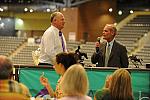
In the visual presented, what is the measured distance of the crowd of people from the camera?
11.0ft

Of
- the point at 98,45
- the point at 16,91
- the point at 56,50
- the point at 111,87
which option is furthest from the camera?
the point at 98,45

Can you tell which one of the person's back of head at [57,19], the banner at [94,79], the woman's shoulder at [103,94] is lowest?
the banner at [94,79]

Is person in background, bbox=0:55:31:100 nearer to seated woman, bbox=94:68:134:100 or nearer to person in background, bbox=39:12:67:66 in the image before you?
seated woman, bbox=94:68:134:100

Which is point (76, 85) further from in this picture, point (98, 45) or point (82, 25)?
point (82, 25)

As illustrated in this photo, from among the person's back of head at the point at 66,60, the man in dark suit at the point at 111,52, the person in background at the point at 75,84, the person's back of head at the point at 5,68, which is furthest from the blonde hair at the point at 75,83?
the man in dark suit at the point at 111,52

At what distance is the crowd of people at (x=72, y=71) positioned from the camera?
11.0 ft

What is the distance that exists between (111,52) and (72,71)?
9.68 ft

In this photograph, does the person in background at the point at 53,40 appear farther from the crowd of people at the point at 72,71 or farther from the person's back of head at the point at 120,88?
the person's back of head at the point at 120,88

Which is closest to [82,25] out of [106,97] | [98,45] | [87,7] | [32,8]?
[87,7]

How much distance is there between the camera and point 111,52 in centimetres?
635

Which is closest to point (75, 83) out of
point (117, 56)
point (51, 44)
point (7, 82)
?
point (7, 82)

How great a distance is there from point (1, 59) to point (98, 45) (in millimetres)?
3258

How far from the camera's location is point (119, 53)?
6312mm

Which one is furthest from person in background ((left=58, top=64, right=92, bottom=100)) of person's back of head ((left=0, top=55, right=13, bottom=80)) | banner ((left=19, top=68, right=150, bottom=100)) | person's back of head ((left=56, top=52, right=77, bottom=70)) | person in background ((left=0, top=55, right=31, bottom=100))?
banner ((left=19, top=68, right=150, bottom=100))
